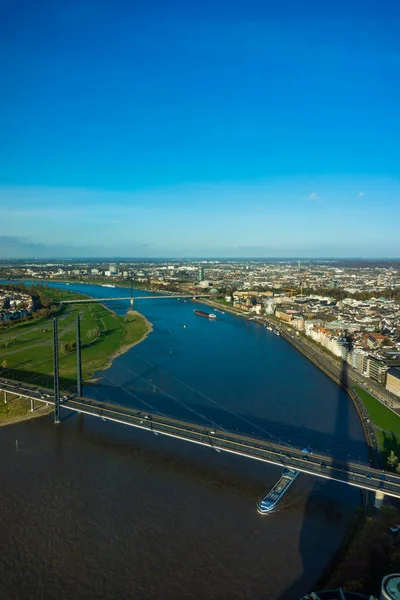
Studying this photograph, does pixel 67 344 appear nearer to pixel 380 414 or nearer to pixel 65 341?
pixel 65 341

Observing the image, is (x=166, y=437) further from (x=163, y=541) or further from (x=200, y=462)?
(x=163, y=541)

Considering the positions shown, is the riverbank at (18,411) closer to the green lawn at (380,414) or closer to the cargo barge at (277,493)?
the cargo barge at (277,493)

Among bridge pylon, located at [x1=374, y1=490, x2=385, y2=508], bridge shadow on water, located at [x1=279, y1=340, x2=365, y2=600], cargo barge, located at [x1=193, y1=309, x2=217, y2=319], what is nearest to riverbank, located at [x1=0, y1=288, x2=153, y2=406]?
cargo barge, located at [x1=193, y1=309, x2=217, y2=319]

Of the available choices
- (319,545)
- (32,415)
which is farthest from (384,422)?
(32,415)

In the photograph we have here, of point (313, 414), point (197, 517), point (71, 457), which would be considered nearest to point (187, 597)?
point (197, 517)

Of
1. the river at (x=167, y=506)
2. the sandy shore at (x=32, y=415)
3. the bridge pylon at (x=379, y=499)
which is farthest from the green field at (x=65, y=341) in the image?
the bridge pylon at (x=379, y=499)
